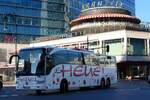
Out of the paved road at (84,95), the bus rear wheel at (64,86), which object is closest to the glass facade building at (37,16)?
the bus rear wheel at (64,86)

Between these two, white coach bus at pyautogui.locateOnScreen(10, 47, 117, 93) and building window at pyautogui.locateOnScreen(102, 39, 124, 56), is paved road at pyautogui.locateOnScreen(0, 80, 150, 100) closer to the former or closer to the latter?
white coach bus at pyautogui.locateOnScreen(10, 47, 117, 93)

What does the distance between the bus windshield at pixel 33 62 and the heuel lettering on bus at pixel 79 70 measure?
8.09ft

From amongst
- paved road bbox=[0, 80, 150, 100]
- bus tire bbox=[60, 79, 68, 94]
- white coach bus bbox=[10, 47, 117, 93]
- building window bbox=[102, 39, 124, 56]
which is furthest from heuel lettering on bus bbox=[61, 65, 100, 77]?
building window bbox=[102, 39, 124, 56]

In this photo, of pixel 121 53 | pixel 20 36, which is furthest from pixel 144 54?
pixel 20 36

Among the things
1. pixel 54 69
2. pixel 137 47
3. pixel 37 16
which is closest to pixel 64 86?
pixel 54 69

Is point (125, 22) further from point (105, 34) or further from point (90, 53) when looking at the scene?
point (90, 53)

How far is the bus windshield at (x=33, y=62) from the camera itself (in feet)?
96.6

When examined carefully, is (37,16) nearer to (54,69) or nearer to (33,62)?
(54,69)

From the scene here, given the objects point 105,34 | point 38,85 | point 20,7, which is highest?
point 20,7

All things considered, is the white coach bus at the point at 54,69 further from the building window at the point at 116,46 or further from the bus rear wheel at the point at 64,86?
the building window at the point at 116,46

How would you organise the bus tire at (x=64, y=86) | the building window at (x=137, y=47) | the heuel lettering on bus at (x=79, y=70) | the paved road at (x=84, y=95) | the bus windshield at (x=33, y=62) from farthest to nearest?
the building window at (x=137, y=47), the heuel lettering on bus at (x=79, y=70), the bus tire at (x=64, y=86), the bus windshield at (x=33, y=62), the paved road at (x=84, y=95)

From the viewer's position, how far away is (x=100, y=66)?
125 ft

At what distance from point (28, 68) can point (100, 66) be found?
1004 cm

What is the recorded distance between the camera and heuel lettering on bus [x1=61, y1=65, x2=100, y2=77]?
32125mm
